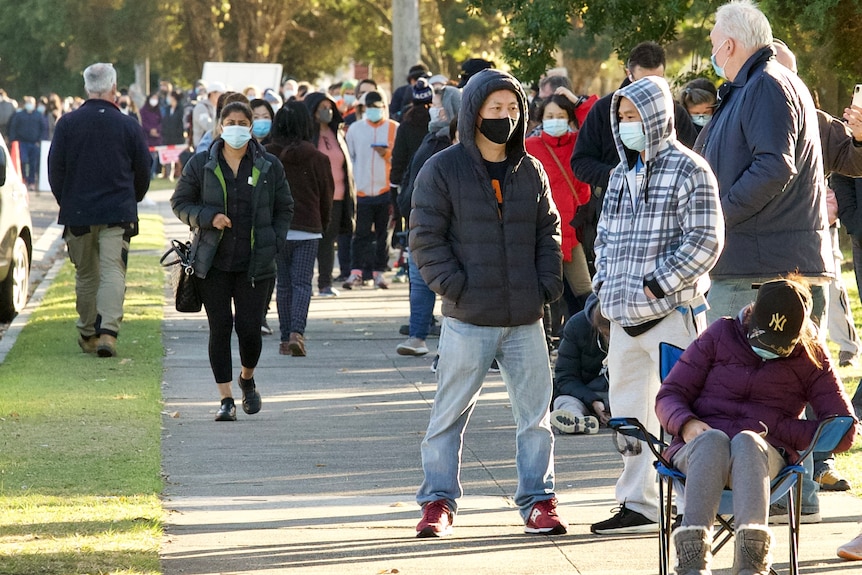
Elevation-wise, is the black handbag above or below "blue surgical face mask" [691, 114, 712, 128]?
below

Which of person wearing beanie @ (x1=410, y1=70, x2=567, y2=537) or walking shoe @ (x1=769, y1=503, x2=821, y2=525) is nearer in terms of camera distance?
person wearing beanie @ (x1=410, y1=70, x2=567, y2=537)

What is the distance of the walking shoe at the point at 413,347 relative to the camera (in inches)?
463

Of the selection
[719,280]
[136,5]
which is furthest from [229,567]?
[136,5]

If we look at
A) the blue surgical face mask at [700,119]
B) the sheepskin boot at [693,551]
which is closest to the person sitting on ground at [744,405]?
the sheepskin boot at [693,551]

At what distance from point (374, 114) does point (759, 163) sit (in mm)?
9655

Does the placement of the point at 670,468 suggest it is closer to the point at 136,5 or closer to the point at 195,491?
the point at 195,491

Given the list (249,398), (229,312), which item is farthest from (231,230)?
(249,398)

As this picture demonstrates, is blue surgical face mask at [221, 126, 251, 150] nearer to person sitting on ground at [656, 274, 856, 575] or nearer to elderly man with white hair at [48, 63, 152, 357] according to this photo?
elderly man with white hair at [48, 63, 152, 357]

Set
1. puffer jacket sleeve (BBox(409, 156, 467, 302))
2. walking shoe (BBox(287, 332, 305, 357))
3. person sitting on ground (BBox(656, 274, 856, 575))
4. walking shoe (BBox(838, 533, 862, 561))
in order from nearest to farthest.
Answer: person sitting on ground (BBox(656, 274, 856, 575)) < walking shoe (BBox(838, 533, 862, 561)) < puffer jacket sleeve (BBox(409, 156, 467, 302)) < walking shoe (BBox(287, 332, 305, 357))

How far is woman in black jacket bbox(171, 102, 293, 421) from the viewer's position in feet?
28.9

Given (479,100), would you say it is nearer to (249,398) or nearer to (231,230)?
(231,230)

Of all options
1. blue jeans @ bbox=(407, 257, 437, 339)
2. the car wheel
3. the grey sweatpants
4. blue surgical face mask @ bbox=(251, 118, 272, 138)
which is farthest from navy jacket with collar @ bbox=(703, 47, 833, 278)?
the car wheel

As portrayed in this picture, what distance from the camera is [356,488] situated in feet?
24.3

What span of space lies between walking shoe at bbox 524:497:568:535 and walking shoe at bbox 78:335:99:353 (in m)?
5.91
